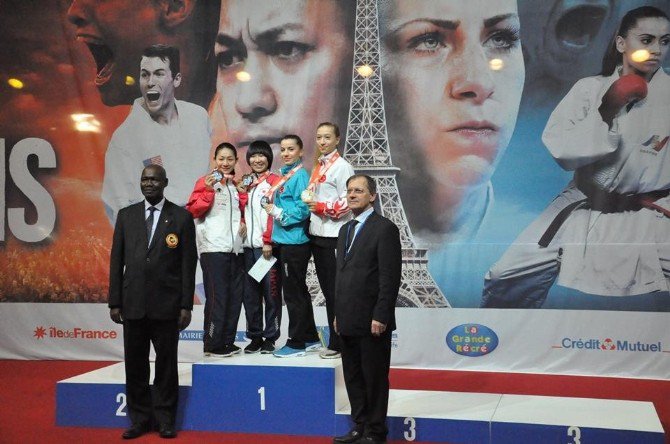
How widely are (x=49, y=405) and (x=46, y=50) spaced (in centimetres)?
387

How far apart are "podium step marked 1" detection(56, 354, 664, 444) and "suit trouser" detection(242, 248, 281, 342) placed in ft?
0.69

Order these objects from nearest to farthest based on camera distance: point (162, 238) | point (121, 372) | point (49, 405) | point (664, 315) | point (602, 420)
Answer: point (602, 420) < point (162, 238) < point (121, 372) < point (49, 405) < point (664, 315)

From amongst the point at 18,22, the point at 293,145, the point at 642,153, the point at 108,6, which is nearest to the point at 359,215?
the point at 293,145

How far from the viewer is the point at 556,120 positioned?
20.2ft

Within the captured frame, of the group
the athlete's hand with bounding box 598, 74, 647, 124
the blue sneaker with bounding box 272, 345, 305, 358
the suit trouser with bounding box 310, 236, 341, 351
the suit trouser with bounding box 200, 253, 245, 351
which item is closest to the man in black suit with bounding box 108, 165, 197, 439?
the suit trouser with bounding box 200, 253, 245, 351

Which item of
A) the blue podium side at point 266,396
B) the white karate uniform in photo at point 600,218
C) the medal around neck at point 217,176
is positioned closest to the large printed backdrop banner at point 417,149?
the white karate uniform in photo at point 600,218

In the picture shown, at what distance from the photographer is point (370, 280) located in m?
3.64

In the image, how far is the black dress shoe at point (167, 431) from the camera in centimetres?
399

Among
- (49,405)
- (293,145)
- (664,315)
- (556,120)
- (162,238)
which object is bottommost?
(49,405)

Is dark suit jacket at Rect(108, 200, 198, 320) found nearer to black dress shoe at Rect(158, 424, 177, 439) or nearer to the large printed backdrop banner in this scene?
black dress shoe at Rect(158, 424, 177, 439)

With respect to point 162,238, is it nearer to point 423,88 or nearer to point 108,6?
point 423,88

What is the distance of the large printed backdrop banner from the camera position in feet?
19.6

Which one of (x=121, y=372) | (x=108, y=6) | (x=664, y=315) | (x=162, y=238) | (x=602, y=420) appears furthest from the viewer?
(x=108, y=6)

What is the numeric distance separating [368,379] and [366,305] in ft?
1.26
